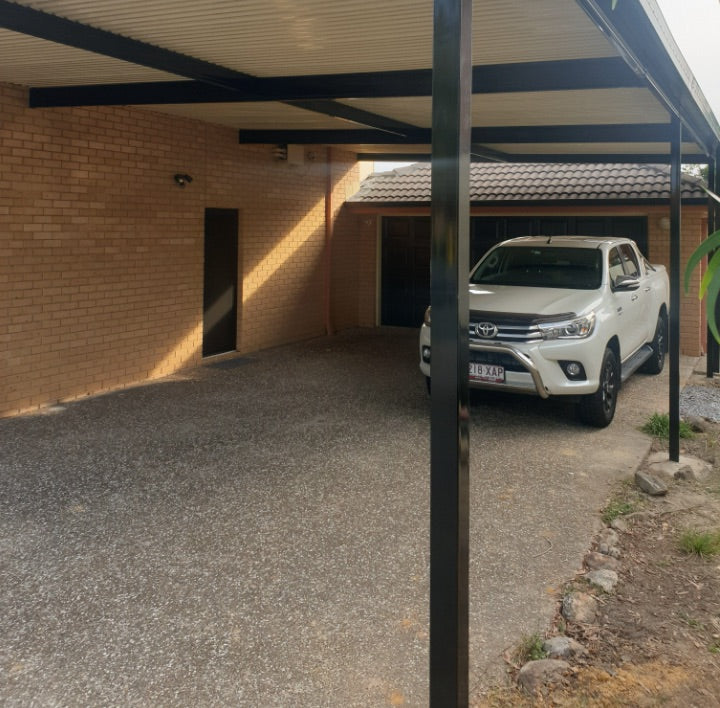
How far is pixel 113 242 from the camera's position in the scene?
30.5 ft

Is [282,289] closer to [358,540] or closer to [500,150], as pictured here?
[500,150]

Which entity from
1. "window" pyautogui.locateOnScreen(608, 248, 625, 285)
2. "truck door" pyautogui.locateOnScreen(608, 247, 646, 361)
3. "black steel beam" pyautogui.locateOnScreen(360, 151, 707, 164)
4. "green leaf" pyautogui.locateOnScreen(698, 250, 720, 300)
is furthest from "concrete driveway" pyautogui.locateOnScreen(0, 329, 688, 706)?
"black steel beam" pyautogui.locateOnScreen(360, 151, 707, 164)

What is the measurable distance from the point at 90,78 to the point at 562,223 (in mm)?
8733

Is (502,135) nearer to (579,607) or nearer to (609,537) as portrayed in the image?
(609,537)

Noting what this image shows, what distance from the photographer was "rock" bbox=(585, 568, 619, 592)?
4320 millimetres

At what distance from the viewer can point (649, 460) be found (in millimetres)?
6805

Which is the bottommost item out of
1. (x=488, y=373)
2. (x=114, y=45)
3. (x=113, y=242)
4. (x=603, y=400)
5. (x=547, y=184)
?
(x=603, y=400)

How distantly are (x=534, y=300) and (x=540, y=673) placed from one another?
5.11 meters

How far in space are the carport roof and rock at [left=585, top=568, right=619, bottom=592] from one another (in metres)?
3.08

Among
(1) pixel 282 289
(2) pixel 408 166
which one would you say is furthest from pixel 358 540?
(2) pixel 408 166

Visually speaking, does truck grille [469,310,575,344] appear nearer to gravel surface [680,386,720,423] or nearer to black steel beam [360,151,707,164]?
gravel surface [680,386,720,423]

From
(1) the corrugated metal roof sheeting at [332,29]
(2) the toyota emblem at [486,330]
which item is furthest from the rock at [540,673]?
(2) the toyota emblem at [486,330]

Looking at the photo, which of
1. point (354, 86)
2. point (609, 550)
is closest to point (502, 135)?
point (354, 86)

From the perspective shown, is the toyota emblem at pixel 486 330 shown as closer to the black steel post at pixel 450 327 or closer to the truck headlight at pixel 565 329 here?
the truck headlight at pixel 565 329
